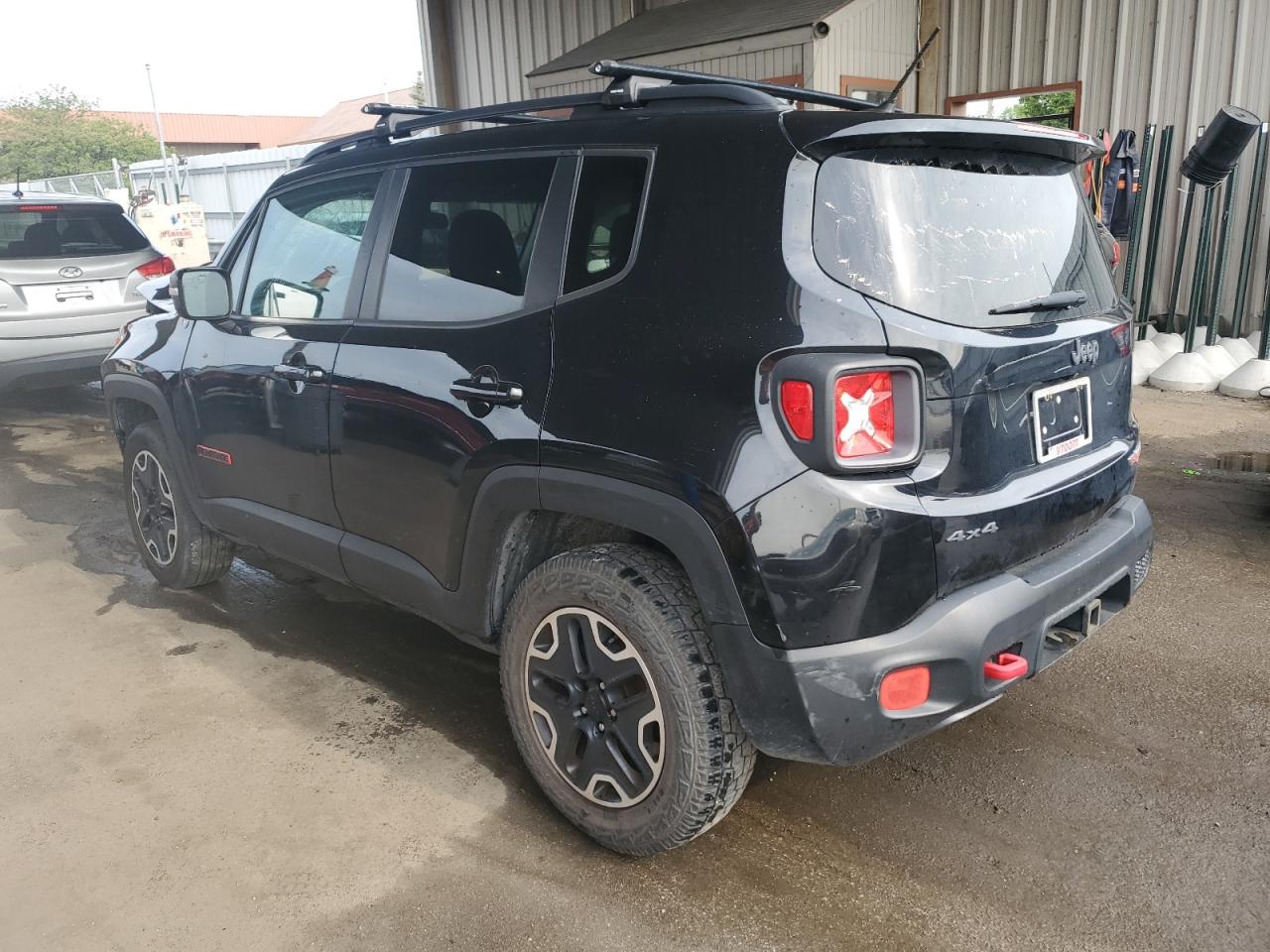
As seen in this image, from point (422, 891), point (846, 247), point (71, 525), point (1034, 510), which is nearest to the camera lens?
point (846, 247)

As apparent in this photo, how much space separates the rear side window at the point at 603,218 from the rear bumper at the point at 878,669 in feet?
3.13

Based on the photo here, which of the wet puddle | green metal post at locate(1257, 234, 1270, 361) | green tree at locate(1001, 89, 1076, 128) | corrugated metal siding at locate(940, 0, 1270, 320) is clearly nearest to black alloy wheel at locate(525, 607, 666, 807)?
the wet puddle

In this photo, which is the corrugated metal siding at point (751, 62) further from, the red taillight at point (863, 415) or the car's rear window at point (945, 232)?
the red taillight at point (863, 415)

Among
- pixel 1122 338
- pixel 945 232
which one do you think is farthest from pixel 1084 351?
pixel 945 232

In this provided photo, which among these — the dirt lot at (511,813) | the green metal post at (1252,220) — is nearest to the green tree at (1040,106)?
the green metal post at (1252,220)

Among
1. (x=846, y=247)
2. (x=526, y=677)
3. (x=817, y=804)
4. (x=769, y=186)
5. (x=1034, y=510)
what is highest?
(x=769, y=186)

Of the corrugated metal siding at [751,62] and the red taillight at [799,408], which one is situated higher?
the corrugated metal siding at [751,62]

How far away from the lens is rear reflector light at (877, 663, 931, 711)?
84.0 inches

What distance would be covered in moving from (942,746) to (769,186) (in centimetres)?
184

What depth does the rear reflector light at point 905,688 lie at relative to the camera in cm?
213

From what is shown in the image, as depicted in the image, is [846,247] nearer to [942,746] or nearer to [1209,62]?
[942,746]

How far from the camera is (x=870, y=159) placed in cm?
223

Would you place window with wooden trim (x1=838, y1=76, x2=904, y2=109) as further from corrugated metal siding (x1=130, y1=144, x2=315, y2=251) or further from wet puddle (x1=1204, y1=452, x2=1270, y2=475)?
corrugated metal siding (x1=130, y1=144, x2=315, y2=251)

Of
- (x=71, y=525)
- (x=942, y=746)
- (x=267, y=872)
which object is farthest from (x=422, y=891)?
(x=71, y=525)
